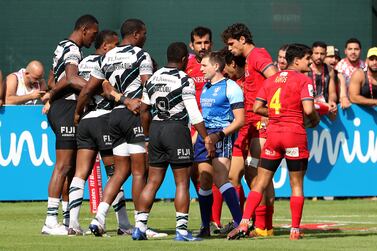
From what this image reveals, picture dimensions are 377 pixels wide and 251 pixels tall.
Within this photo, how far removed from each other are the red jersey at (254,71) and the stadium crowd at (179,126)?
0.04 ft

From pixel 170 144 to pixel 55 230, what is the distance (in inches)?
78.6

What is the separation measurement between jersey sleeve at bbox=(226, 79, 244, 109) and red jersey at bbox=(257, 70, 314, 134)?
19.6 inches

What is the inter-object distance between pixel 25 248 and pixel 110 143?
2228mm

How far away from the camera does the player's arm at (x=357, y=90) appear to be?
21391 millimetres

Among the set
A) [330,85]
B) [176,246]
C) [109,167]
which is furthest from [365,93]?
[176,246]

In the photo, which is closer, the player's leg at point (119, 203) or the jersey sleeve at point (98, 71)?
the jersey sleeve at point (98, 71)

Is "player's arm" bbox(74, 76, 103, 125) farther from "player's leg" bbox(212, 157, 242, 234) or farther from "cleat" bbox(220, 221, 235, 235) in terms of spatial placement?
"cleat" bbox(220, 221, 235, 235)

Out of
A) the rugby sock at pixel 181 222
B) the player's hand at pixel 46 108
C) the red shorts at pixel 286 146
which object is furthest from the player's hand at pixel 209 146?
the player's hand at pixel 46 108

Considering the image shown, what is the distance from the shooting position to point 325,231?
15.6 metres

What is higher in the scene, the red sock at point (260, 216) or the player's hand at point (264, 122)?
the player's hand at point (264, 122)

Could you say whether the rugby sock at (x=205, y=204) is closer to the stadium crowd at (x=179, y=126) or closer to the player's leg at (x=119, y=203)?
the stadium crowd at (x=179, y=126)

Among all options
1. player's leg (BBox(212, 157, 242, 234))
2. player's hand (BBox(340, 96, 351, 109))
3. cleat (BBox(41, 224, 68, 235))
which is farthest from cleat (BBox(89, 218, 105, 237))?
player's hand (BBox(340, 96, 351, 109))

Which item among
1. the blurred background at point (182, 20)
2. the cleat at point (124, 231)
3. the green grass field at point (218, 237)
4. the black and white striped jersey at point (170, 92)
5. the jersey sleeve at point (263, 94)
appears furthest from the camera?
the blurred background at point (182, 20)

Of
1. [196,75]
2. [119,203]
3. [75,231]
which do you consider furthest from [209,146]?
[196,75]
